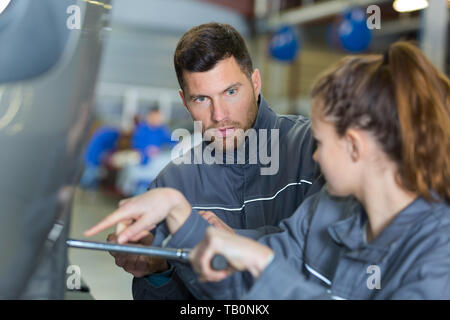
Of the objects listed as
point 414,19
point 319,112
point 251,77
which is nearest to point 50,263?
point 319,112

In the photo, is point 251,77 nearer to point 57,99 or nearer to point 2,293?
point 57,99

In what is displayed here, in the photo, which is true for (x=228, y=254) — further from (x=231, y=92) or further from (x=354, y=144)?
(x=231, y=92)

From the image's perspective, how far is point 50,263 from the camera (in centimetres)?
68

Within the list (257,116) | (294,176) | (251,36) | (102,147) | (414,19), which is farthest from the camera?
(251,36)

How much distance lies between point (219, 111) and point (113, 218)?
53 cm

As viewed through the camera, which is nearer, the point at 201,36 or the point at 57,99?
the point at 57,99

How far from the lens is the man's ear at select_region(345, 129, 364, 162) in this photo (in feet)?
2.32

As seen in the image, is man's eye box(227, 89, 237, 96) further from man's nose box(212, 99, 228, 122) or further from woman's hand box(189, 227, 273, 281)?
woman's hand box(189, 227, 273, 281)

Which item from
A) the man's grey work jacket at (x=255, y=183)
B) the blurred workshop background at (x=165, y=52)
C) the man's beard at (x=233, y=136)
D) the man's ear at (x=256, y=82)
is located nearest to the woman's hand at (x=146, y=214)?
the man's grey work jacket at (x=255, y=183)

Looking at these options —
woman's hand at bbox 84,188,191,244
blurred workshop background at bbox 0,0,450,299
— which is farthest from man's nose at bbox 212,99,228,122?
blurred workshop background at bbox 0,0,450,299

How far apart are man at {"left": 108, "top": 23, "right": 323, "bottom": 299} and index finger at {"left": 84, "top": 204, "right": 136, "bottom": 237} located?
1.01 ft

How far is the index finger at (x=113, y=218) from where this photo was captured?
28.9 inches

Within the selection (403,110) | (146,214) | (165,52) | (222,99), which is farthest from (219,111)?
(165,52)

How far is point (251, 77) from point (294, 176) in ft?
1.02
